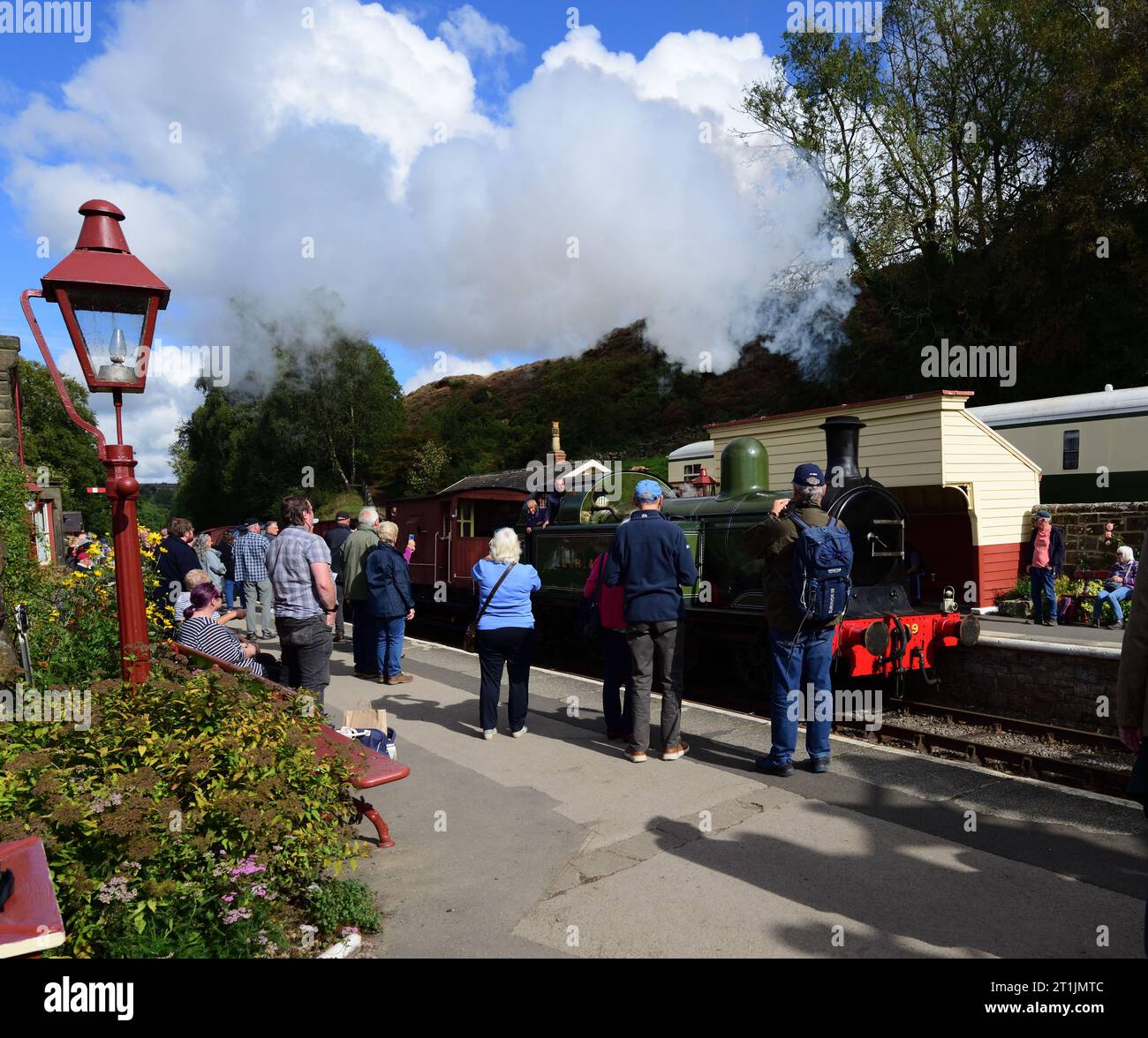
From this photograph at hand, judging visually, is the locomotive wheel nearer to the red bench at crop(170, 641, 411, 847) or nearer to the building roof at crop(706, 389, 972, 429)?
the red bench at crop(170, 641, 411, 847)

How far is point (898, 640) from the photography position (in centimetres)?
787

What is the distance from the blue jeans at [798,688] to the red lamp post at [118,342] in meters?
3.49

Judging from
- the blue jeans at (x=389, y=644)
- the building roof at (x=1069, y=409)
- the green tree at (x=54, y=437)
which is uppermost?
the green tree at (x=54, y=437)

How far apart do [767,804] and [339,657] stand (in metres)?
6.44

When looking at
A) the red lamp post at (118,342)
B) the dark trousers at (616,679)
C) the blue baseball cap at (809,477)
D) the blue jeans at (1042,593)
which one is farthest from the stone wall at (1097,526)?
the red lamp post at (118,342)

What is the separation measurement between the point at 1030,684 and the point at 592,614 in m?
5.23

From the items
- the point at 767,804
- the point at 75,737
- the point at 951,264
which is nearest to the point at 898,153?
the point at 951,264

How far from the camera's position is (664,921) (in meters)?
3.40

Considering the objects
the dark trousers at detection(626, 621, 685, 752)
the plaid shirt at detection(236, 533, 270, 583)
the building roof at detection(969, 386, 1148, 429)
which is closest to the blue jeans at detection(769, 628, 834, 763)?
the dark trousers at detection(626, 621, 685, 752)

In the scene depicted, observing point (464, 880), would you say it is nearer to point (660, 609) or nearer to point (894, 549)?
point (660, 609)

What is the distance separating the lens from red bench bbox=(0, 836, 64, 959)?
6.25 ft

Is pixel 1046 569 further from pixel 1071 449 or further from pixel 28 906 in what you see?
pixel 28 906

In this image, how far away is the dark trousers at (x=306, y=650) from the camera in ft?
18.4

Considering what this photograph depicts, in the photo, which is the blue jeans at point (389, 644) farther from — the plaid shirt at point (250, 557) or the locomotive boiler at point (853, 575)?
the plaid shirt at point (250, 557)
